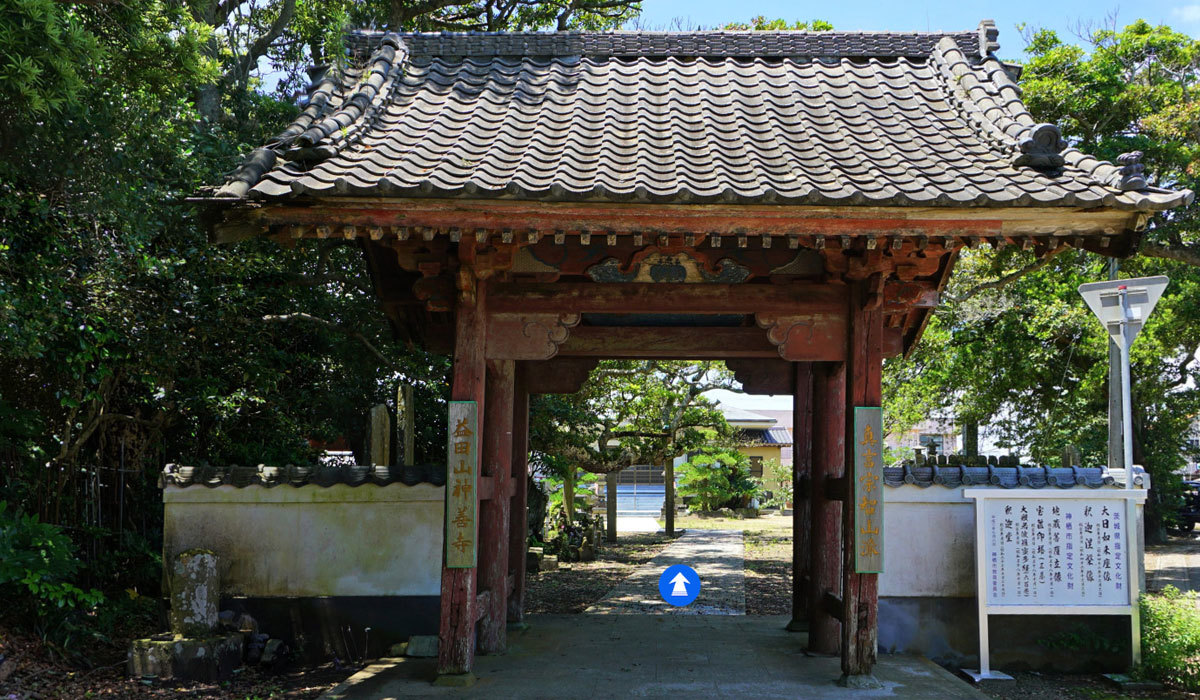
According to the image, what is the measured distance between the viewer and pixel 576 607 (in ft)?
36.0

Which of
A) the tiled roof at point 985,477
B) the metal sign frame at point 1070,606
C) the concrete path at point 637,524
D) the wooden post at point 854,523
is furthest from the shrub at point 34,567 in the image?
the concrete path at point 637,524

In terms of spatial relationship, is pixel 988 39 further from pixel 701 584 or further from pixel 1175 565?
pixel 1175 565

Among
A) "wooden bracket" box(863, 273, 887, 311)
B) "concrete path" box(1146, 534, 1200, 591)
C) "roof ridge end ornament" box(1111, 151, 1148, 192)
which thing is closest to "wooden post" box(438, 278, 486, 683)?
"wooden bracket" box(863, 273, 887, 311)

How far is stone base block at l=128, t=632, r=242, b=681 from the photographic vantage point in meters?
6.64

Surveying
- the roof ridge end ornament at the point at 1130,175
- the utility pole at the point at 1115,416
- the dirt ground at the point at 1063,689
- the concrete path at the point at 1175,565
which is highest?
the roof ridge end ornament at the point at 1130,175

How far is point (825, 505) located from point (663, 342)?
Result: 6.32 ft

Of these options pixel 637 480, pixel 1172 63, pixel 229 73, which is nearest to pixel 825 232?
pixel 229 73

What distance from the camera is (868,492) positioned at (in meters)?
6.23

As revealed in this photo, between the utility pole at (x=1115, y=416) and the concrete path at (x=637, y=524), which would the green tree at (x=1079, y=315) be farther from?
the concrete path at (x=637, y=524)

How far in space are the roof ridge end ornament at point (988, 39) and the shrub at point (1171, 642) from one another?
16.1 feet

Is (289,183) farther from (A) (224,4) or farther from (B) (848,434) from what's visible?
(A) (224,4)

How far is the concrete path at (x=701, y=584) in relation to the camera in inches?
421

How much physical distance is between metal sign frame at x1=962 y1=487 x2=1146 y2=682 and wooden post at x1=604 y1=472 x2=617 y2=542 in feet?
41.5

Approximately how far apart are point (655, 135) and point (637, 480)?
30534 millimetres
